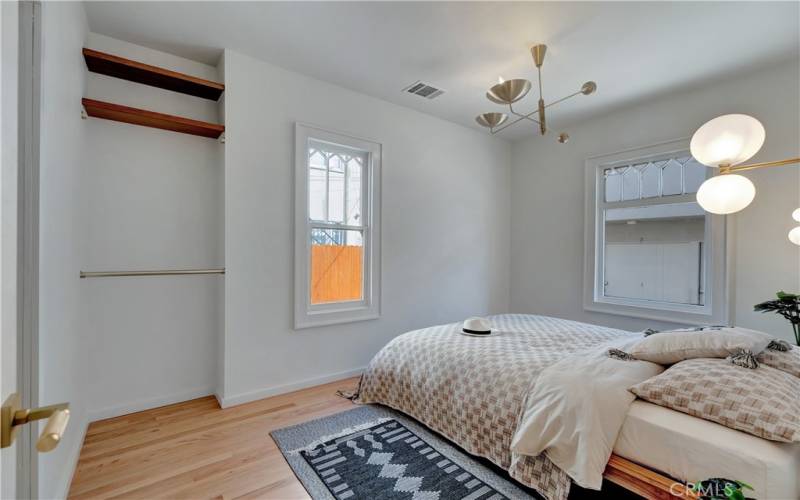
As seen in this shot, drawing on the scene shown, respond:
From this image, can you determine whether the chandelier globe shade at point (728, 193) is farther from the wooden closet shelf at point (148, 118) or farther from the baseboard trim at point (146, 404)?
the baseboard trim at point (146, 404)

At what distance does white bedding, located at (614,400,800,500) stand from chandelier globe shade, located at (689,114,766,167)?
3.49 ft

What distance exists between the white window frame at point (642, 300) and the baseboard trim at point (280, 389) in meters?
2.79

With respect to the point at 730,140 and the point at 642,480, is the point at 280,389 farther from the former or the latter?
the point at 730,140

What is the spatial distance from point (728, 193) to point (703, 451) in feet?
3.26

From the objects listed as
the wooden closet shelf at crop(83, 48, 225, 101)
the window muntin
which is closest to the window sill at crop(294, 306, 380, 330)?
the wooden closet shelf at crop(83, 48, 225, 101)

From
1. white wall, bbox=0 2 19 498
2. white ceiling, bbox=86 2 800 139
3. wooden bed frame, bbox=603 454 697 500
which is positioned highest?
white ceiling, bbox=86 2 800 139

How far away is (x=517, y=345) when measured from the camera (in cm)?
235

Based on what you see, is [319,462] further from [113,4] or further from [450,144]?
[450,144]

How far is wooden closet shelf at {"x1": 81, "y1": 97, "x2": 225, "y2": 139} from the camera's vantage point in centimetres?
235

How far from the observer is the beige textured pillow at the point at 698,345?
164 cm

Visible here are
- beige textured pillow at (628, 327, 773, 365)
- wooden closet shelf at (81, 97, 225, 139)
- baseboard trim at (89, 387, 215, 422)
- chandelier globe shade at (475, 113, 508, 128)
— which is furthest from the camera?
chandelier globe shade at (475, 113, 508, 128)

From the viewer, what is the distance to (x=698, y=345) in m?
1.72

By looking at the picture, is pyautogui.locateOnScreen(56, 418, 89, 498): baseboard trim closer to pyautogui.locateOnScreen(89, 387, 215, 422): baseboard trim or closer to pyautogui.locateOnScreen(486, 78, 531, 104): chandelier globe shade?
pyautogui.locateOnScreen(89, 387, 215, 422): baseboard trim

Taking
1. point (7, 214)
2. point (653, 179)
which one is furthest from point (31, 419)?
A: point (653, 179)
